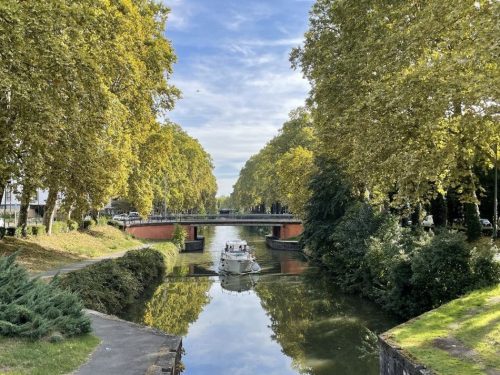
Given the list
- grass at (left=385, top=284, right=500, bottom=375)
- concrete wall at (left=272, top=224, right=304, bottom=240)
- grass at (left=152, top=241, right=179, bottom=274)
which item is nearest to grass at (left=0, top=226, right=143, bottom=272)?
grass at (left=152, top=241, right=179, bottom=274)

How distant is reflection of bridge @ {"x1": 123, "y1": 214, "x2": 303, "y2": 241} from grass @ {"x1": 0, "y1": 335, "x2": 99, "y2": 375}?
157 ft

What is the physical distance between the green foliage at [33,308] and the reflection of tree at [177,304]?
8.50 meters

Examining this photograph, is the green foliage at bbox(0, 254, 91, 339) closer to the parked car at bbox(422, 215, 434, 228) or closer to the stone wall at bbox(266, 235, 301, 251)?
the parked car at bbox(422, 215, 434, 228)

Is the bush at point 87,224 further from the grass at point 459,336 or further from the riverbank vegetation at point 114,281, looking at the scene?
the grass at point 459,336

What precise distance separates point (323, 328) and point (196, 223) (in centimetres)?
4552

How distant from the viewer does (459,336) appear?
12.0 meters

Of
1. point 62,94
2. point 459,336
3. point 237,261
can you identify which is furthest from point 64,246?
point 459,336

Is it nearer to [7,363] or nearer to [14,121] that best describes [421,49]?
[14,121]

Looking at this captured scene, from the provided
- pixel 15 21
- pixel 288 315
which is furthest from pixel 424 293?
pixel 15 21

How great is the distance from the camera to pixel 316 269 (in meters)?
41.2

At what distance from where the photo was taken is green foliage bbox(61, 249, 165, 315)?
1964 cm

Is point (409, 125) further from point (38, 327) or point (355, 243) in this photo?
point (355, 243)

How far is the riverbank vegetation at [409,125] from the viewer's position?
13.4 metres

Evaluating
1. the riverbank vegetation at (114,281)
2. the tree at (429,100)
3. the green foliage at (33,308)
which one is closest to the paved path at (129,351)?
the green foliage at (33,308)
